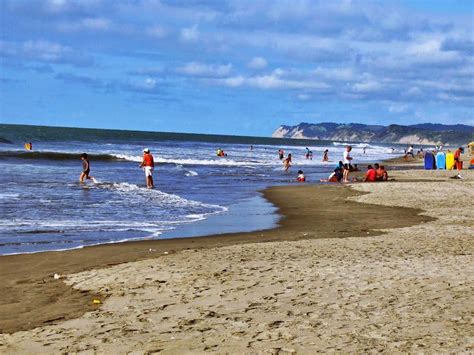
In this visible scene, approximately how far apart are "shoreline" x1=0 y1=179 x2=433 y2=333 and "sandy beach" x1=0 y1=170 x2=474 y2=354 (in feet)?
0.10

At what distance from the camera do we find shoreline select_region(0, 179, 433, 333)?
739cm

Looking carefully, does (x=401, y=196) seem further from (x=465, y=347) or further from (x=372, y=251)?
(x=465, y=347)

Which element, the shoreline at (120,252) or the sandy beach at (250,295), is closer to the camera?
the sandy beach at (250,295)

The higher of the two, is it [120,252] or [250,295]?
[250,295]

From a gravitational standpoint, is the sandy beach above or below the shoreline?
above

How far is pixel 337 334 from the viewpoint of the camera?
233 inches

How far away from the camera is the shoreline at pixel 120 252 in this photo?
7.39m

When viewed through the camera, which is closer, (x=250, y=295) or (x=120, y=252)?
(x=250, y=295)

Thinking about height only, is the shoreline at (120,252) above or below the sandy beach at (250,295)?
below

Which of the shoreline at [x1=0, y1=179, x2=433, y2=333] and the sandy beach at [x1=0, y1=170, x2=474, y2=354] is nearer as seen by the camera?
the sandy beach at [x1=0, y1=170, x2=474, y2=354]

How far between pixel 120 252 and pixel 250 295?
438 cm

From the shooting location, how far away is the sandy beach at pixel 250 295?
19.2 ft

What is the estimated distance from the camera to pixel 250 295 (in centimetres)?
758

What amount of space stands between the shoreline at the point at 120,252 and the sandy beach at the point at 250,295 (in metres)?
0.03
